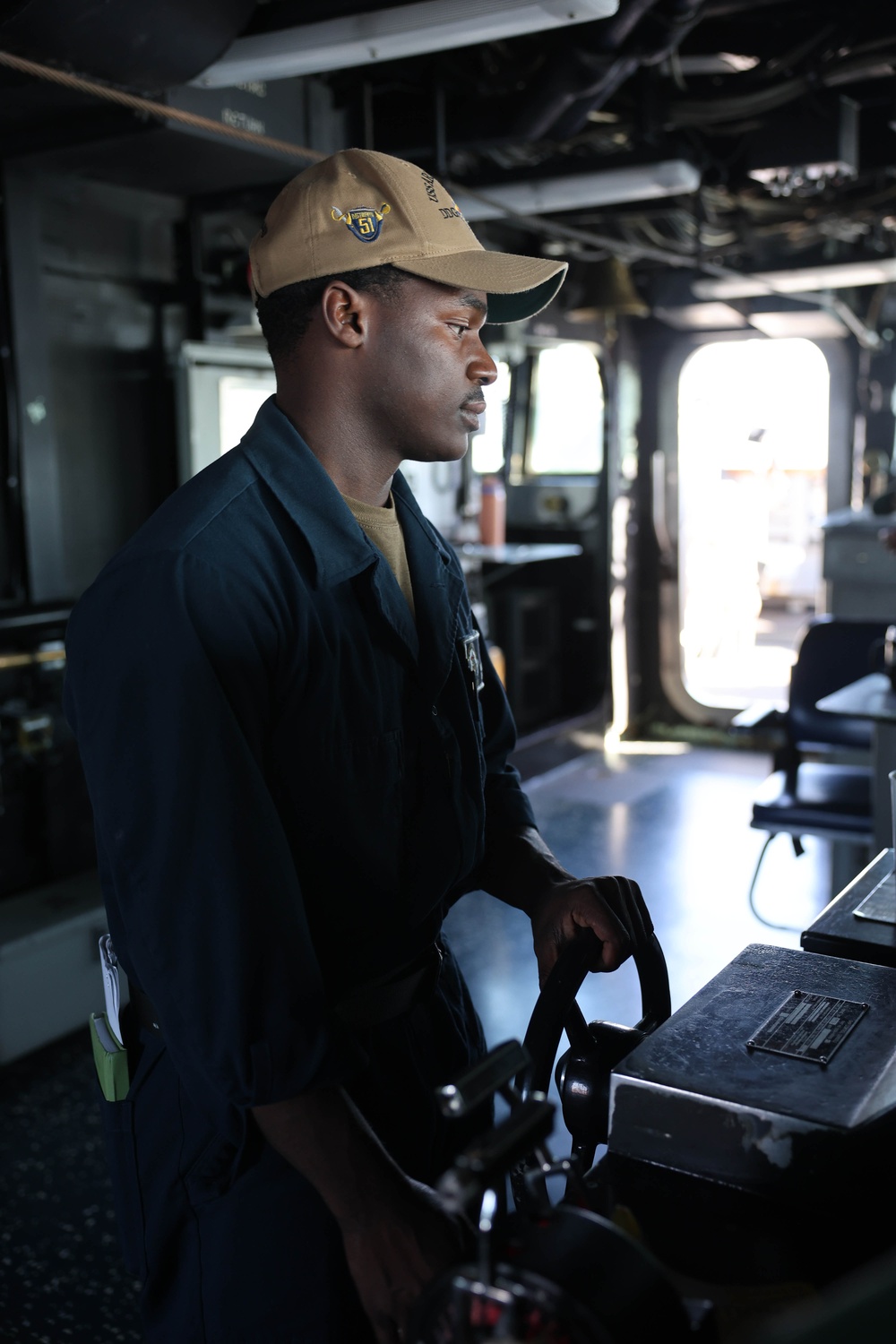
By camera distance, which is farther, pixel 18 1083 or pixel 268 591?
pixel 18 1083

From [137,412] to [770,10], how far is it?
221 centimetres

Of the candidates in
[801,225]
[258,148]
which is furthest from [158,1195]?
[801,225]

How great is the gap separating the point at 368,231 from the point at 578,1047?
0.85m

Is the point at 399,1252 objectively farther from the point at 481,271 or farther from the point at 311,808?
the point at 481,271

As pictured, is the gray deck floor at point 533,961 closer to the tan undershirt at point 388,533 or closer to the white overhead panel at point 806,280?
the tan undershirt at point 388,533

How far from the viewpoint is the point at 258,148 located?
3.09 meters

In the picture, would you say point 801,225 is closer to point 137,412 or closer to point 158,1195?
point 137,412

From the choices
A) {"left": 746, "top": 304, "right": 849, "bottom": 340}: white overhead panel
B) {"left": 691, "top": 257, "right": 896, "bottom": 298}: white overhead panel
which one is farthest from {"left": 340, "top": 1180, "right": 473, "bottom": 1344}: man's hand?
{"left": 746, "top": 304, "right": 849, "bottom": 340}: white overhead panel

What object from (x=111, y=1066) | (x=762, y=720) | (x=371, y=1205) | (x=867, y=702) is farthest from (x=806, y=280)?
(x=371, y=1205)

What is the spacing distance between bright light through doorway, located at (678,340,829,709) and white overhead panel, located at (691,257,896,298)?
79 cm

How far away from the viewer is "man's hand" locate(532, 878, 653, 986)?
1.29 metres

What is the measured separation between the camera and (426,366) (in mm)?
1309

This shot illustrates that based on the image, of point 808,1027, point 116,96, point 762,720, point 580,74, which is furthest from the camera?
point 762,720

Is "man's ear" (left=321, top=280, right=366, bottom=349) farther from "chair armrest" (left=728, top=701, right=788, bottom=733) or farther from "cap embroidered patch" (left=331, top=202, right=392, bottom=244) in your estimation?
"chair armrest" (left=728, top=701, right=788, bottom=733)
